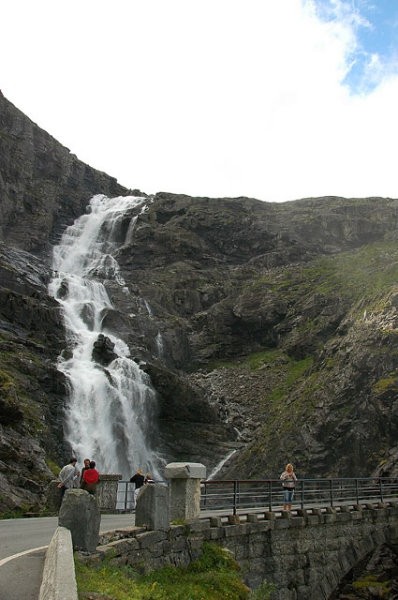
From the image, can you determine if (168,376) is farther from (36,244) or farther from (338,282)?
(36,244)

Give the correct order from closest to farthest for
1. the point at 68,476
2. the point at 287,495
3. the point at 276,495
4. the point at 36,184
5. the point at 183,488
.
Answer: the point at 183,488 → the point at 68,476 → the point at 287,495 → the point at 276,495 → the point at 36,184

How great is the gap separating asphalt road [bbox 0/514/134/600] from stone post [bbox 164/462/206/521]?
188 cm

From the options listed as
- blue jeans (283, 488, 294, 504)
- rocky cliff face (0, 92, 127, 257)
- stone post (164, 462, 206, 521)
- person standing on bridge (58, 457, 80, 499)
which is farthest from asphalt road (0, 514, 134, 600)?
rocky cliff face (0, 92, 127, 257)

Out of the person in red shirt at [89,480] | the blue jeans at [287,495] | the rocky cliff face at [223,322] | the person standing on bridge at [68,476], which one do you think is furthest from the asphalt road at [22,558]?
the rocky cliff face at [223,322]

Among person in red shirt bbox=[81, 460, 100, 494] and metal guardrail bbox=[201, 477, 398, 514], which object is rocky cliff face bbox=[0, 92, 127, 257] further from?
person in red shirt bbox=[81, 460, 100, 494]

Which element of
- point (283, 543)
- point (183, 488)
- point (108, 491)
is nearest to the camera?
point (183, 488)

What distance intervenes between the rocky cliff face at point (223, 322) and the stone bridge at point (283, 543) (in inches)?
387

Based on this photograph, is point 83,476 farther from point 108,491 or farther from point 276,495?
point 276,495

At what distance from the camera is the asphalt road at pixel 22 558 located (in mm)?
6902

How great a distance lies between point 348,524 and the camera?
19.7 meters

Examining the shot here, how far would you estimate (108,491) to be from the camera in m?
19.7

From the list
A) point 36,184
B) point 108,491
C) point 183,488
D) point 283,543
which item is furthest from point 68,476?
point 36,184

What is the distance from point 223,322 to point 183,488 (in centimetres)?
5239

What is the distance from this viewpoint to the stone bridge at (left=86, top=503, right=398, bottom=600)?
11422mm
